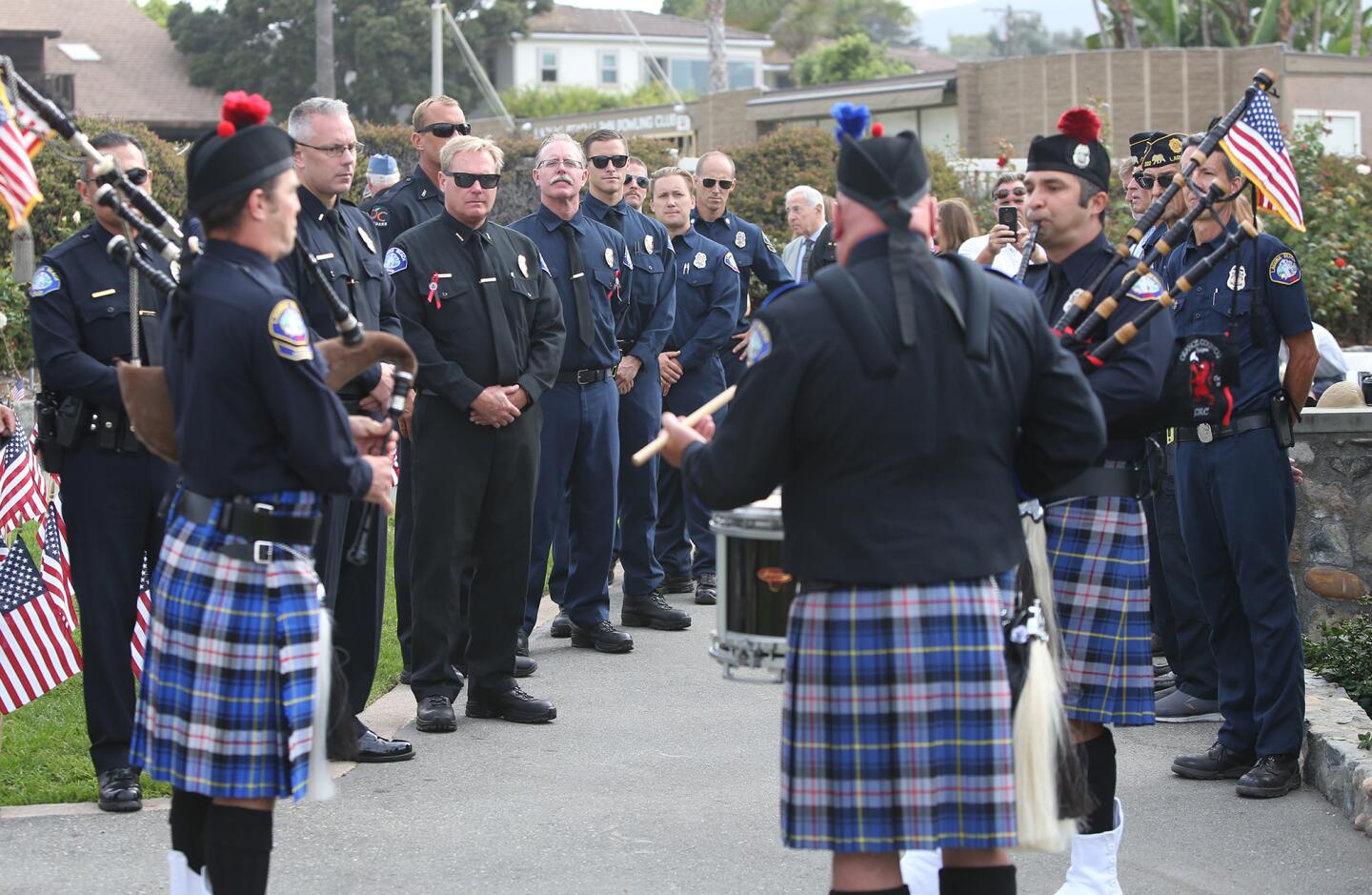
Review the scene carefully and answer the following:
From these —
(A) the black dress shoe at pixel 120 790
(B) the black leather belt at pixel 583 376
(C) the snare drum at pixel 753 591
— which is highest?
(B) the black leather belt at pixel 583 376

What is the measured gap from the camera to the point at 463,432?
22.1 ft

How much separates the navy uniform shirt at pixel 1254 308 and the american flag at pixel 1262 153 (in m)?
0.45

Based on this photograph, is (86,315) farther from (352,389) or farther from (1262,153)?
(1262,153)

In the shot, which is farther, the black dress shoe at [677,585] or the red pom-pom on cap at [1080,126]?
the black dress shoe at [677,585]

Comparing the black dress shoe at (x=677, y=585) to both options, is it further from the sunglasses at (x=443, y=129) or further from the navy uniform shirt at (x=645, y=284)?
the sunglasses at (x=443, y=129)

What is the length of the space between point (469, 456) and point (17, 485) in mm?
1918

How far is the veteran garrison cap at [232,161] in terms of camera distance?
154 inches

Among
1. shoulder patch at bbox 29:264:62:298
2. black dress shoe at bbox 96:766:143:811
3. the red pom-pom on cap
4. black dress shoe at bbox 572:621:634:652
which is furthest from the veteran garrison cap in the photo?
black dress shoe at bbox 572:621:634:652

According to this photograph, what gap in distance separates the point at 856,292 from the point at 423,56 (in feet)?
179

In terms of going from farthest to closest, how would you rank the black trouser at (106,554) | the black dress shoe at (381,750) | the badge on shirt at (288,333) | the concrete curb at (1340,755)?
1. the black dress shoe at (381,750)
2. the black trouser at (106,554)
3. the concrete curb at (1340,755)
4. the badge on shirt at (288,333)

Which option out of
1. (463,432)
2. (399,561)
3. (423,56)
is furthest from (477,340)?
Result: (423,56)

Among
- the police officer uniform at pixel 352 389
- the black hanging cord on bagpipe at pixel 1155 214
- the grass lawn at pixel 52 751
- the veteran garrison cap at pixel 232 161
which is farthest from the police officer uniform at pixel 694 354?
the veteran garrison cap at pixel 232 161

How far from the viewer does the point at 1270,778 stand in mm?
5863

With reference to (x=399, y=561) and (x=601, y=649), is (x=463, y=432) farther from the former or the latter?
(x=601, y=649)
